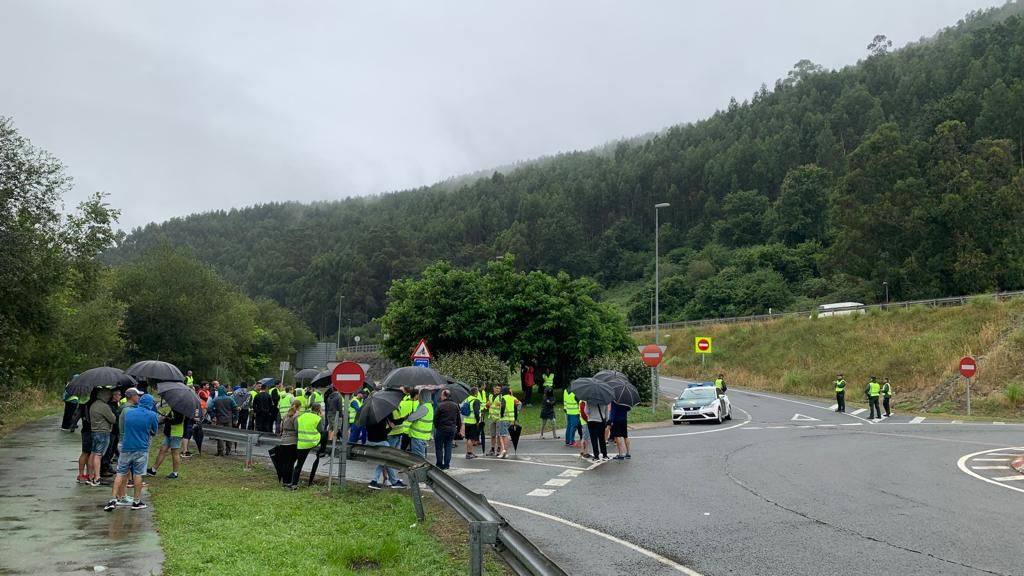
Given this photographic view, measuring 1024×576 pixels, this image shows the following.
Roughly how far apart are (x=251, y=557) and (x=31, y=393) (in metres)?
36.8

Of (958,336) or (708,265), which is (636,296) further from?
(958,336)

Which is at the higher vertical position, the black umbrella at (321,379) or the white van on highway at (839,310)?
the white van on highway at (839,310)

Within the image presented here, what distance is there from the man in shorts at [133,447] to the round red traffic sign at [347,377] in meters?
3.51

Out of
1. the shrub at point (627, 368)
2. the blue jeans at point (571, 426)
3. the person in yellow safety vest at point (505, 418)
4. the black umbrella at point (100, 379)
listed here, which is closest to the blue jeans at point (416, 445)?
the person in yellow safety vest at point (505, 418)

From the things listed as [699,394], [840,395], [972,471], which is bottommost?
[972,471]

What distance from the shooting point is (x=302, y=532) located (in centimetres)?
955

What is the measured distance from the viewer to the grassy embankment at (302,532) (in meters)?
7.92

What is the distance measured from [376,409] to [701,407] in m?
17.1

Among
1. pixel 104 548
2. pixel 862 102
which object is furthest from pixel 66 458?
pixel 862 102

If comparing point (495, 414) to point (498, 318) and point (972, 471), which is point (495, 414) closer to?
point (972, 471)

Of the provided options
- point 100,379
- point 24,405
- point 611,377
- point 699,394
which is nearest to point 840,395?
point 699,394

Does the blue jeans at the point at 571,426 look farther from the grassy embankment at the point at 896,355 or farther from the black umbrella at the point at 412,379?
the grassy embankment at the point at 896,355

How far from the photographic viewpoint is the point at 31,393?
38000 mm

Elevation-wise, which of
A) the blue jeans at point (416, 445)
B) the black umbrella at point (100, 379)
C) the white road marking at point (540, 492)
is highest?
the black umbrella at point (100, 379)
